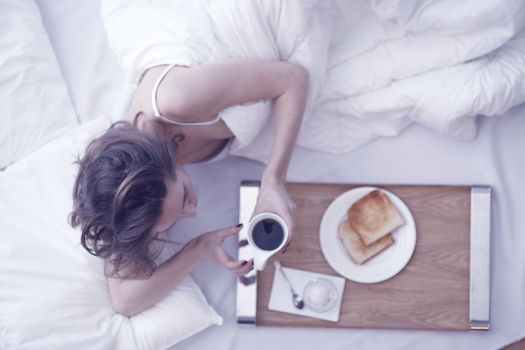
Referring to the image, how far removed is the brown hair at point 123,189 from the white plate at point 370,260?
415 mm

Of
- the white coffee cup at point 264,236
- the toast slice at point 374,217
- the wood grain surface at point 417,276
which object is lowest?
the wood grain surface at point 417,276

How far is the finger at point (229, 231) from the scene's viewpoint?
1022 mm

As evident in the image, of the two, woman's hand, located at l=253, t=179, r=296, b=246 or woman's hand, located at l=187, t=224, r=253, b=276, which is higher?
woman's hand, located at l=253, t=179, r=296, b=246

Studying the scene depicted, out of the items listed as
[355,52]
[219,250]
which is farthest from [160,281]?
[355,52]

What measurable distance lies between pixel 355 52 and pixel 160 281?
618 mm

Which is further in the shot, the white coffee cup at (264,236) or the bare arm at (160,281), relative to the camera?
the bare arm at (160,281)

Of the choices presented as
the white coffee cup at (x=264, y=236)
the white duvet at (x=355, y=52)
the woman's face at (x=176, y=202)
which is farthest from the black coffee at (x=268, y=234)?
the white duvet at (x=355, y=52)

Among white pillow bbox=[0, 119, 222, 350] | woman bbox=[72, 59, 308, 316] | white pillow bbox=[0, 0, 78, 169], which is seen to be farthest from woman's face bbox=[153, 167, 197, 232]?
white pillow bbox=[0, 0, 78, 169]

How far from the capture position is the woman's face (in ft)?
2.92

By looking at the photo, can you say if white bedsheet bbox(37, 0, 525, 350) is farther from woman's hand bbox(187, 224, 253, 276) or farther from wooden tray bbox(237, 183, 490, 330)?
woman's hand bbox(187, 224, 253, 276)

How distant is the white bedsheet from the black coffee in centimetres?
33

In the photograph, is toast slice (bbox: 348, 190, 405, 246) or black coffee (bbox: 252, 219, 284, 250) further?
toast slice (bbox: 348, 190, 405, 246)

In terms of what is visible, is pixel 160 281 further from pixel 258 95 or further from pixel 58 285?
pixel 258 95

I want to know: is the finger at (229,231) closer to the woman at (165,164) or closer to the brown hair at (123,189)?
the woman at (165,164)
